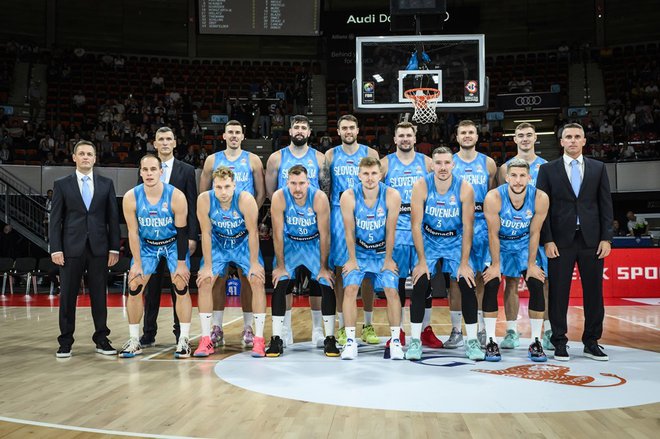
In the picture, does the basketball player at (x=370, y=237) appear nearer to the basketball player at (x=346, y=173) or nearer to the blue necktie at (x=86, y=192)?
the basketball player at (x=346, y=173)

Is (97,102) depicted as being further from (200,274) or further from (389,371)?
(389,371)

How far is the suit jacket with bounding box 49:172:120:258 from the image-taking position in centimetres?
633

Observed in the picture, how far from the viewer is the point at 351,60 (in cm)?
2209

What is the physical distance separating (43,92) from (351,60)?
10.1 meters

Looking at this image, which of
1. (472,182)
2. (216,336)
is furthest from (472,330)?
(216,336)

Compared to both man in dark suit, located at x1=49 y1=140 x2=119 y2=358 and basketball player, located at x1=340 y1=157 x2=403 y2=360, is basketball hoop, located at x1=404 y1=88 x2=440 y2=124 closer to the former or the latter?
basketball player, located at x1=340 y1=157 x2=403 y2=360

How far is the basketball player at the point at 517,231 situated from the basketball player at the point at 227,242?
6.85 feet

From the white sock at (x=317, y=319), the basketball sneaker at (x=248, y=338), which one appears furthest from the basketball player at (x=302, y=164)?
the basketball sneaker at (x=248, y=338)

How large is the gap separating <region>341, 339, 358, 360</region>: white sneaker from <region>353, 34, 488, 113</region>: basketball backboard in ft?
18.0

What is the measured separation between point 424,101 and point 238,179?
4479 millimetres

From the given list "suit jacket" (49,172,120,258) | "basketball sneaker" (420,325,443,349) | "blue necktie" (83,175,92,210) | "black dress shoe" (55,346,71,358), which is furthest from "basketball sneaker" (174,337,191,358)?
"basketball sneaker" (420,325,443,349)

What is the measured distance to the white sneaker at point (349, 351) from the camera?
236 inches

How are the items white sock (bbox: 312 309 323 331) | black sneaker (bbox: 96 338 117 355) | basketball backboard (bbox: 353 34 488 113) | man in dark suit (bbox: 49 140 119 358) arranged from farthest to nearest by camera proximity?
basketball backboard (bbox: 353 34 488 113), white sock (bbox: 312 309 323 331), black sneaker (bbox: 96 338 117 355), man in dark suit (bbox: 49 140 119 358)

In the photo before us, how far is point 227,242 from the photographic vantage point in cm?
649
